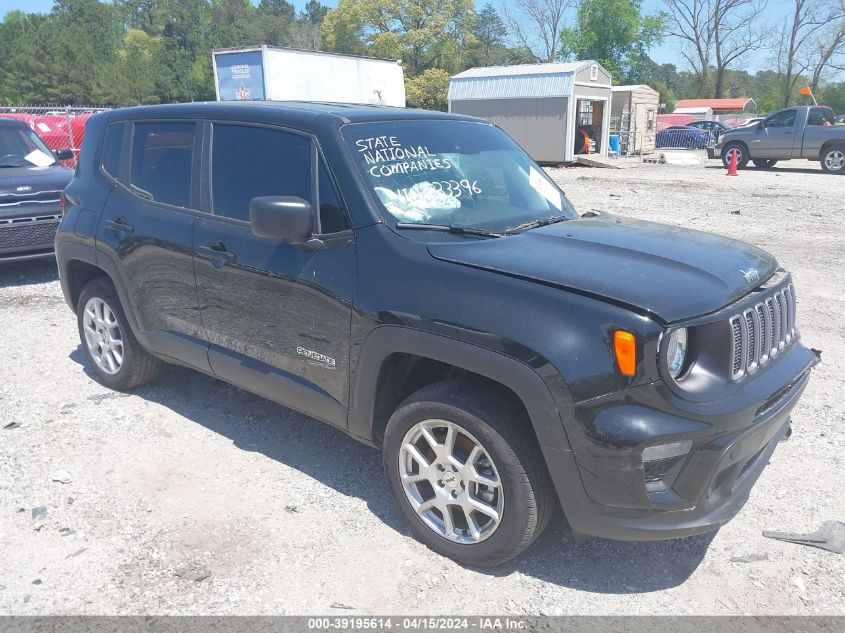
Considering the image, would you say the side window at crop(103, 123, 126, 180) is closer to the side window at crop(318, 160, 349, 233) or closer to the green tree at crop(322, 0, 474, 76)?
the side window at crop(318, 160, 349, 233)

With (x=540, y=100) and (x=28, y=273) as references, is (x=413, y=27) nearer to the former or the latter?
(x=540, y=100)

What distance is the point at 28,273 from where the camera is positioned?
897 centimetres

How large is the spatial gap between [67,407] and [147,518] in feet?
5.59

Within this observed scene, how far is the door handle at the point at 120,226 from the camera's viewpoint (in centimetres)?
448

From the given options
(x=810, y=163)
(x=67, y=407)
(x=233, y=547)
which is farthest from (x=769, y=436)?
(x=810, y=163)

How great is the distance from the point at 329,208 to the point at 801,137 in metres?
21.6

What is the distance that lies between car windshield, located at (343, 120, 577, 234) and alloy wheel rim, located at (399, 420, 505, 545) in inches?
40.4

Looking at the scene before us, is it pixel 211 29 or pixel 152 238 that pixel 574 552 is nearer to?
pixel 152 238

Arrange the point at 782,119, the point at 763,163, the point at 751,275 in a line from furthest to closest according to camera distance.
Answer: the point at 763,163 < the point at 782,119 < the point at 751,275

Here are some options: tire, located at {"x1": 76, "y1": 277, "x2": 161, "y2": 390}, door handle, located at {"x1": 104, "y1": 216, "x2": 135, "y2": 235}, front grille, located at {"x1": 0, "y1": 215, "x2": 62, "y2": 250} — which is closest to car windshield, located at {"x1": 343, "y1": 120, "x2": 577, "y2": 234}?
door handle, located at {"x1": 104, "y1": 216, "x2": 135, "y2": 235}

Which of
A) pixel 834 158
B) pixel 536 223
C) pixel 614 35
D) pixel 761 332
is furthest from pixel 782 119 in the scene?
pixel 614 35

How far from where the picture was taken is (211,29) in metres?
92.1

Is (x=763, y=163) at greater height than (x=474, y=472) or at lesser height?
lesser

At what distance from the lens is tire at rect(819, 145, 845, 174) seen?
2089 cm
